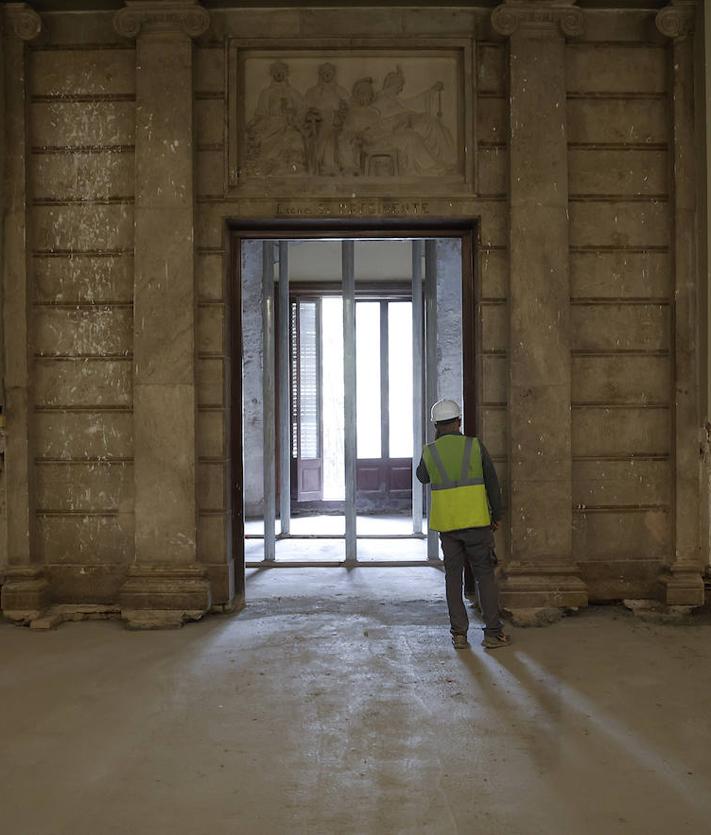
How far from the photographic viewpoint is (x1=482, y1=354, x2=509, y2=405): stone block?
595cm

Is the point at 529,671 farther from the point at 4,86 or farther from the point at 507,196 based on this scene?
the point at 4,86

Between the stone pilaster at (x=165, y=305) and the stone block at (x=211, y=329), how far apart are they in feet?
0.51

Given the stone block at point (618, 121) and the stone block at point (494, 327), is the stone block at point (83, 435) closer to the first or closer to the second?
the stone block at point (494, 327)

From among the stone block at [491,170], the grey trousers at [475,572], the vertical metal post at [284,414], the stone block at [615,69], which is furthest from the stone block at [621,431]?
the vertical metal post at [284,414]

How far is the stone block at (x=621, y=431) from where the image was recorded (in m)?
5.93

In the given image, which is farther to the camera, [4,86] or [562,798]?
[4,86]

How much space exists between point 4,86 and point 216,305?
245cm

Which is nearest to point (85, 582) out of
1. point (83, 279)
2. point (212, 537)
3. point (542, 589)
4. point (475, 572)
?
point (212, 537)

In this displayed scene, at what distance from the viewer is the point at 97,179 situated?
5.91m

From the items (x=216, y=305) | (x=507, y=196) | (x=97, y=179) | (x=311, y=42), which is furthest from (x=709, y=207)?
(x=97, y=179)

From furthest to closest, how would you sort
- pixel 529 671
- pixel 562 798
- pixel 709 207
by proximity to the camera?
pixel 709 207 → pixel 529 671 → pixel 562 798

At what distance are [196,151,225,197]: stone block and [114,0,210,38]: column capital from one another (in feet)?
3.04

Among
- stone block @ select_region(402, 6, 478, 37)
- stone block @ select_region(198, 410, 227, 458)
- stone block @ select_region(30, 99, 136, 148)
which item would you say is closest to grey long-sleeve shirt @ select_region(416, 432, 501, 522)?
stone block @ select_region(198, 410, 227, 458)

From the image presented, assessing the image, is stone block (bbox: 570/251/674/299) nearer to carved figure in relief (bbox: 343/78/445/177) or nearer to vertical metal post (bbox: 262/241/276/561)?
carved figure in relief (bbox: 343/78/445/177)
